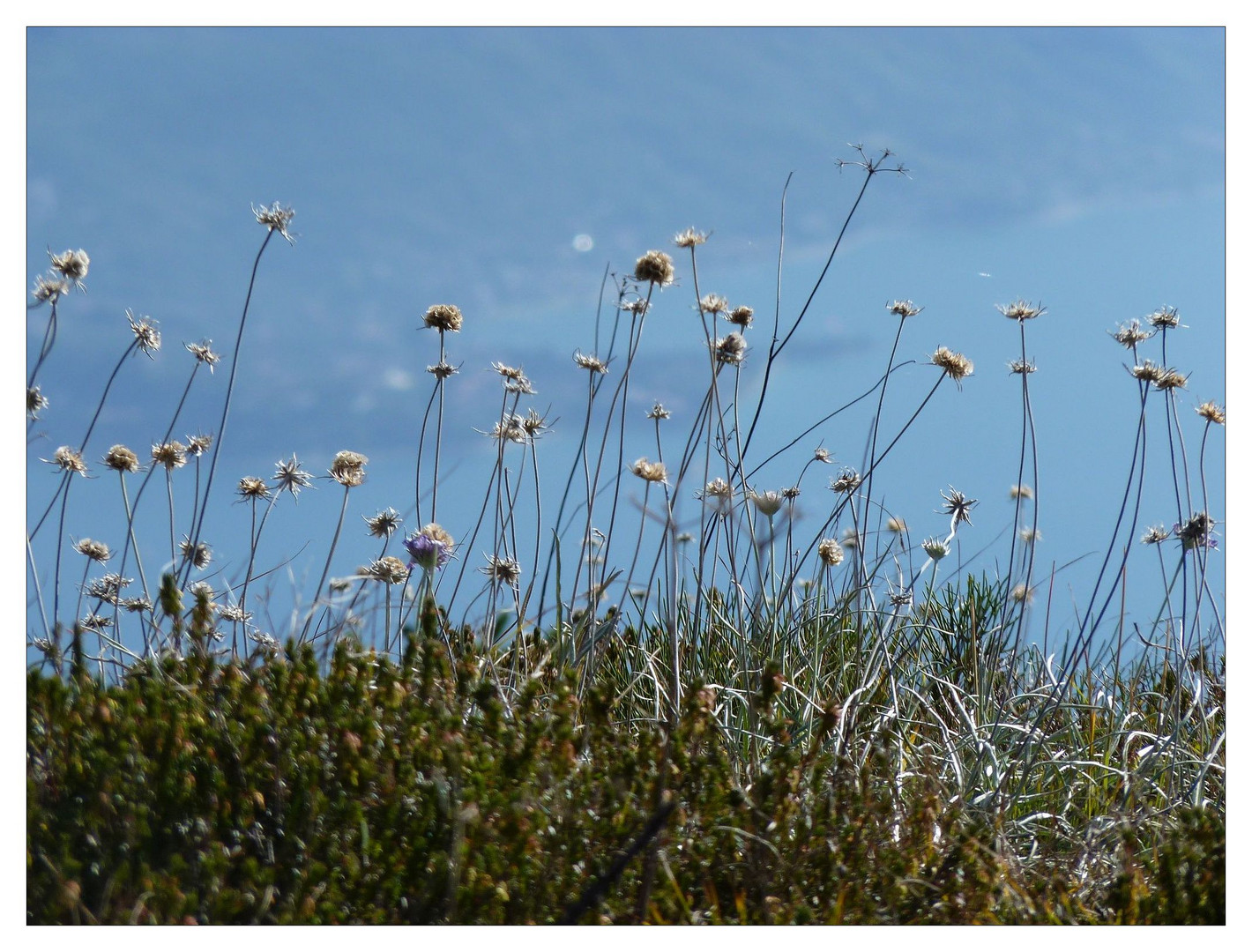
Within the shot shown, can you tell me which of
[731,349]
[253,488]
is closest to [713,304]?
[731,349]

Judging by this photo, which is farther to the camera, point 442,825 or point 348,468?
point 348,468

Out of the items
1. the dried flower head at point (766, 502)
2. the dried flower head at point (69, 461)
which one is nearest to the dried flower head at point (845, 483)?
the dried flower head at point (766, 502)

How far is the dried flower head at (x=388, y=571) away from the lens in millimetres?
2482

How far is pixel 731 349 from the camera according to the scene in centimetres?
275

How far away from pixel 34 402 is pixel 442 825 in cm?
149

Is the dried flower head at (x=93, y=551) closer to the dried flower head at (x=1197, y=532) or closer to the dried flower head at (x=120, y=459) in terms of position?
the dried flower head at (x=120, y=459)

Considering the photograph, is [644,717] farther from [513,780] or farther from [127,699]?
[127,699]

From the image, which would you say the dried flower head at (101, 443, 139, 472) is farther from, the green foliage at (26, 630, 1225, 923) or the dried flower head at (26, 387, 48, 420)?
the green foliage at (26, 630, 1225, 923)

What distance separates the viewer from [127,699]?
1.77 m

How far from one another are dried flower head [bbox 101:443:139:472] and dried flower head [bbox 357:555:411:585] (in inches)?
32.5

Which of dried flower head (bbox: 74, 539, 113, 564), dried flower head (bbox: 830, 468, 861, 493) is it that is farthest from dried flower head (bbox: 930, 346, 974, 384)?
dried flower head (bbox: 74, 539, 113, 564)

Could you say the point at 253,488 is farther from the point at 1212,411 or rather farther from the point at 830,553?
the point at 1212,411

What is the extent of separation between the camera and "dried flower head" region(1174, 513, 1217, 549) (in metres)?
2.83

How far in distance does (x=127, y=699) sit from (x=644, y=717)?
1.29 metres
